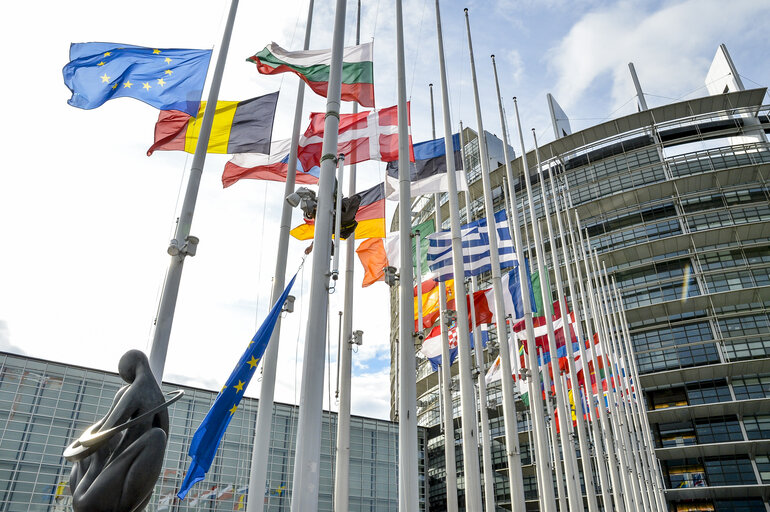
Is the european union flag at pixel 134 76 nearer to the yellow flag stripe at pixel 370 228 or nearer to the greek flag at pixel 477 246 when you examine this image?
the yellow flag stripe at pixel 370 228

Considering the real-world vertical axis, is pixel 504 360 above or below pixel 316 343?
above

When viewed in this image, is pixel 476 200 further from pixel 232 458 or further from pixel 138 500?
pixel 138 500

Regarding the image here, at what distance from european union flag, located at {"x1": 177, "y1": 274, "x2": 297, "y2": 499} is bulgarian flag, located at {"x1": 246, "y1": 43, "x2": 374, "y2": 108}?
19.5 feet

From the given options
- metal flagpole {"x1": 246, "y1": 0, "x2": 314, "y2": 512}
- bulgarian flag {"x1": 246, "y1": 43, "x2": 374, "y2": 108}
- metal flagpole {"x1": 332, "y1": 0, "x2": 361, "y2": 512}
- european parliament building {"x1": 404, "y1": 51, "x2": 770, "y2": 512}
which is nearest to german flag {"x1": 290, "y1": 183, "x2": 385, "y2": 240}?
metal flagpole {"x1": 332, "y1": 0, "x2": 361, "y2": 512}

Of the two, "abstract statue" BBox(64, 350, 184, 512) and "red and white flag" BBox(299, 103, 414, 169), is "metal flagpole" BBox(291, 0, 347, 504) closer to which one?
"abstract statue" BBox(64, 350, 184, 512)

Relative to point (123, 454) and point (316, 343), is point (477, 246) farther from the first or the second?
point (123, 454)

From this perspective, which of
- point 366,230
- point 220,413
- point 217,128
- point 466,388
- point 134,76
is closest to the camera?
point 220,413

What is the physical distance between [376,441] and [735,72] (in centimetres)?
5994

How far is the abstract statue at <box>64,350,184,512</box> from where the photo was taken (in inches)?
249

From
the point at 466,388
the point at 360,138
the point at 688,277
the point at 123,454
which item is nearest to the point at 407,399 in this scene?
the point at 466,388

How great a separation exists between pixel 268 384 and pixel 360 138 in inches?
300

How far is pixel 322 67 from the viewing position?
44.7ft

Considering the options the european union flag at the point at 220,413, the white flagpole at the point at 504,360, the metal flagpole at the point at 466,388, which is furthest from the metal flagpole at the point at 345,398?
the white flagpole at the point at 504,360

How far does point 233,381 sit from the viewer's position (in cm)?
998
